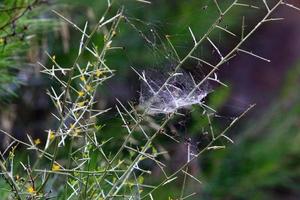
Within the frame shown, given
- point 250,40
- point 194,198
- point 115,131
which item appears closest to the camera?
point 115,131

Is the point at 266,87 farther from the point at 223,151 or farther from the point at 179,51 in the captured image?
the point at 179,51

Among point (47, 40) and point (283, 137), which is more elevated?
point (47, 40)

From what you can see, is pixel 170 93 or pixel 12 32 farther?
pixel 12 32

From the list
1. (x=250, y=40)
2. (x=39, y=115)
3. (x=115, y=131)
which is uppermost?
(x=115, y=131)

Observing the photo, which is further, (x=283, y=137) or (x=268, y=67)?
(x=268, y=67)

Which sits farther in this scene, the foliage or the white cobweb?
the foliage

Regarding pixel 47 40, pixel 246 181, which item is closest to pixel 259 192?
pixel 246 181

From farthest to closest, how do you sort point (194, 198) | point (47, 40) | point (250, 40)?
point (250, 40) → point (194, 198) → point (47, 40)

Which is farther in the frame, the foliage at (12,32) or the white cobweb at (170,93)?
the foliage at (12,32)
